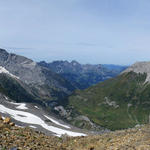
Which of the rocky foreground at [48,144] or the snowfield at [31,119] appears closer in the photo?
the rocky foreground at [48,144]

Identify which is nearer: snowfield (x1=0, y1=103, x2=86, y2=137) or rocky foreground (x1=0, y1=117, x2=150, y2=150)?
rocky foreground (x1=0, y1=117, x2=150, y2=150)

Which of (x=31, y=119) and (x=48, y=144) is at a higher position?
(x=48, y=144)

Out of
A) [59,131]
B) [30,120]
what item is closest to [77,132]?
[59,131]

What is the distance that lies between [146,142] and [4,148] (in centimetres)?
1356

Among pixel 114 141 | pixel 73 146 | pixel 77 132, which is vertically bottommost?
pixel 77 132

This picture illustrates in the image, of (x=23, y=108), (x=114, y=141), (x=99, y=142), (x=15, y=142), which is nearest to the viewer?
(x=15, y=142)

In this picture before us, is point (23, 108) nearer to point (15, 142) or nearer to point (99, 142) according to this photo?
point (99, 142)

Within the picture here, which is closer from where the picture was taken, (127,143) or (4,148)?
(4,148)

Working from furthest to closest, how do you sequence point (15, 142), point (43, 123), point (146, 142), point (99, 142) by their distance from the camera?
point (43, 123) → point (99, 142) → point (146, 142) → point (15, 142)

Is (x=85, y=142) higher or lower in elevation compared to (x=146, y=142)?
lower

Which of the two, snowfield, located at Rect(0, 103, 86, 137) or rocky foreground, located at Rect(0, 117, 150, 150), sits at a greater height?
rocky foreground, located at Rect(0, 117, 150, 150)

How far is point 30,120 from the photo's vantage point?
6975cm

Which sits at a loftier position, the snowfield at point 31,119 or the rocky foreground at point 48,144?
the rocky foreground at point 48,144

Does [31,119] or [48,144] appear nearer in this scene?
[48,144]
